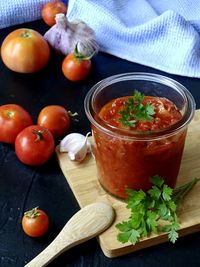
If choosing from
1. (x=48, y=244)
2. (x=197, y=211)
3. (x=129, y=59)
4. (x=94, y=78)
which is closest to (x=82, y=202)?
(x=48, y=244)

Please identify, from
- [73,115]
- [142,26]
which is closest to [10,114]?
[73,115]

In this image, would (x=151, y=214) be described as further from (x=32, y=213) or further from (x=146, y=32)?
(x=146, y=32)

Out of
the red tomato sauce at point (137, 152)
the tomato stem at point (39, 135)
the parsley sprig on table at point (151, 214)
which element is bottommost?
the tomato stem at point (39, 135)

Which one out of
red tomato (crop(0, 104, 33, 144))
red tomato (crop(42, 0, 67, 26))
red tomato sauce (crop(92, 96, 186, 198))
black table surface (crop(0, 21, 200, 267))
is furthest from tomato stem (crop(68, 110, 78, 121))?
red tomato (crop(42, 0, 67, 26))

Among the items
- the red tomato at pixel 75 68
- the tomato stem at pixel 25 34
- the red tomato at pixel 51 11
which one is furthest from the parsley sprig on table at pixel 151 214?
the red tomato at pixel 51 11

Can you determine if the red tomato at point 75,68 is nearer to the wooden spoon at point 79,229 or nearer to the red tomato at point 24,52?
the red tomato at point 24,52

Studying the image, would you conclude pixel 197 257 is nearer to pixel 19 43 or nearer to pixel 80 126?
pixel 80 126

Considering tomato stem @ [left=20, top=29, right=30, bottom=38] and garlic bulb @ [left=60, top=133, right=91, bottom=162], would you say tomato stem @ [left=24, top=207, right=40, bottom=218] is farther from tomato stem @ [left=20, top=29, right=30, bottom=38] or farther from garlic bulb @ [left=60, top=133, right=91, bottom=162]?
tomato stem @ [left=20, top=29, right=30, bottom=38]
